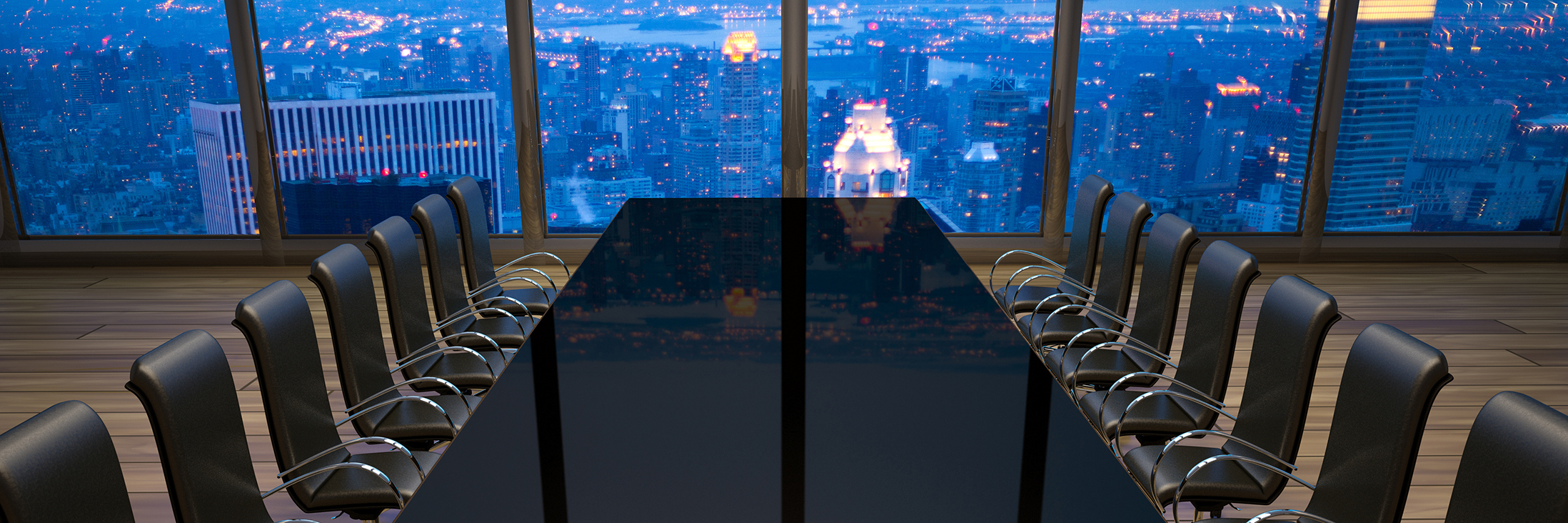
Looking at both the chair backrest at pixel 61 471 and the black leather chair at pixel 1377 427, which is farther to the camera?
the black leather chair at pixel 1377 427

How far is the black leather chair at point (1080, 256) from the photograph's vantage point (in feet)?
10.9

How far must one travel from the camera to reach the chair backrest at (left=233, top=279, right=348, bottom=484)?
187 centimetres

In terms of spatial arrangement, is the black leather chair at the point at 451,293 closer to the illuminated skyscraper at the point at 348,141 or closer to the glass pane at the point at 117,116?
the illuminated skyscraper at the point at 348,141

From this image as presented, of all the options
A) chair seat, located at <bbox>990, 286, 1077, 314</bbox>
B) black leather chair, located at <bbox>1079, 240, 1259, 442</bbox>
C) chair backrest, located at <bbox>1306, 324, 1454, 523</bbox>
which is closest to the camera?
chair backrest, located at <bbox>1306, 324, 1454, 523</bbox>

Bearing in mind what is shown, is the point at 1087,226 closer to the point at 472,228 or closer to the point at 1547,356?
the point at 472,228

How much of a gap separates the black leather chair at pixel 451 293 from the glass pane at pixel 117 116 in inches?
139

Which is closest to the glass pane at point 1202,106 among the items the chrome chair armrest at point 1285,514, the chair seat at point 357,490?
the chrome chair armrest at point 1285,514

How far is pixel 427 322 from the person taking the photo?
9.52 feet

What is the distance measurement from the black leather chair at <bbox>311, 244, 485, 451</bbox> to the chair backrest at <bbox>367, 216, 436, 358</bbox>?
11 cm

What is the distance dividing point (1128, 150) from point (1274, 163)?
0.96 meters

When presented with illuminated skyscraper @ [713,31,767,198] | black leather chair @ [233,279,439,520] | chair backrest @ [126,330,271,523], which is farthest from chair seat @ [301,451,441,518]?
illuminated skyscraper @ [713,31,767,198]

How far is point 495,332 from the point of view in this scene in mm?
3178

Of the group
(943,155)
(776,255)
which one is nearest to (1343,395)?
(776,255)

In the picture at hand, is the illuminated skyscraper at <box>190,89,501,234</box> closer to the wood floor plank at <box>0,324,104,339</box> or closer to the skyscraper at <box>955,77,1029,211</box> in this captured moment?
the wood floor plank at <box>0,324,104,339</box>
